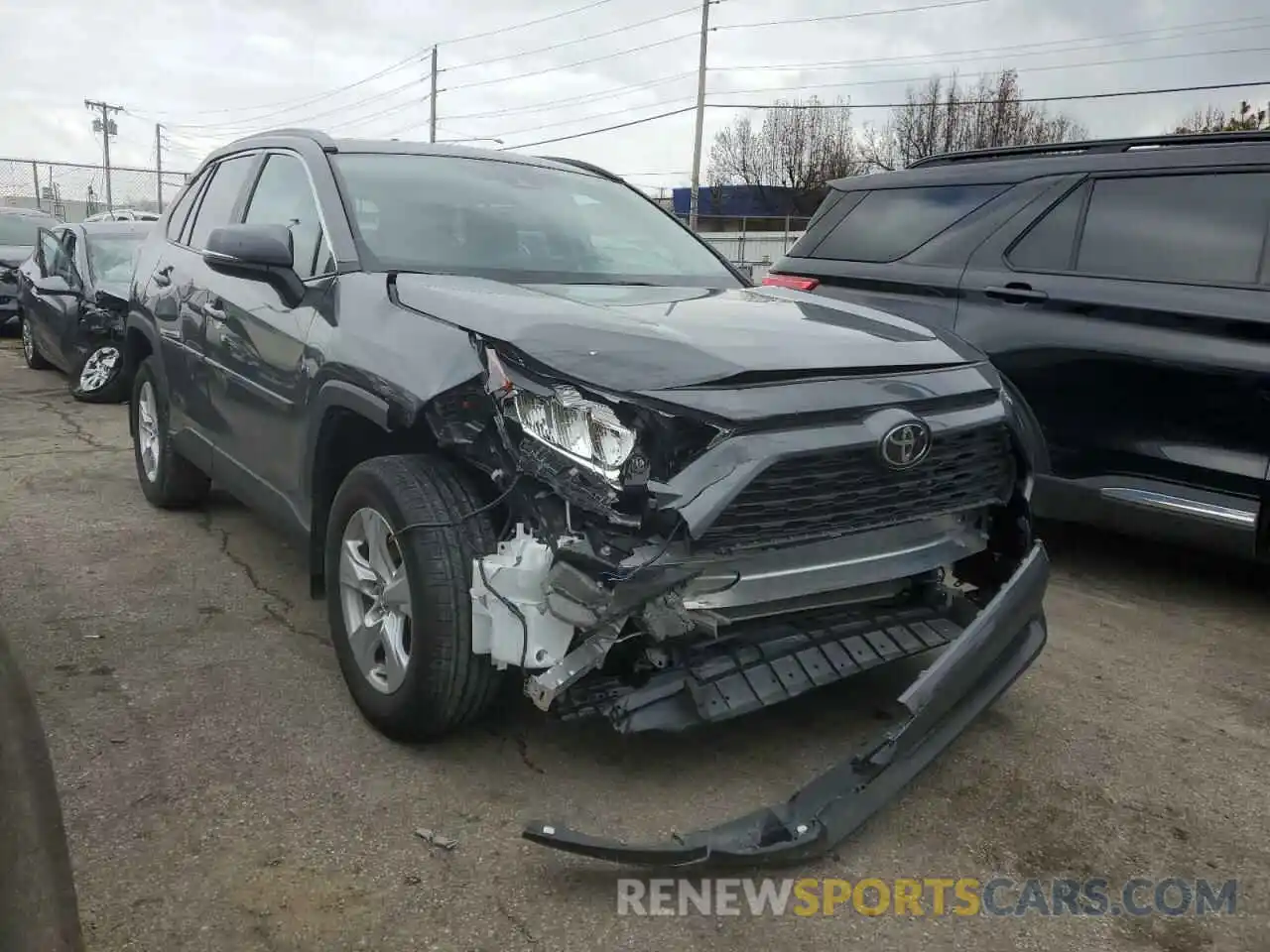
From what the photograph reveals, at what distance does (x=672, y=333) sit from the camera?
285cm

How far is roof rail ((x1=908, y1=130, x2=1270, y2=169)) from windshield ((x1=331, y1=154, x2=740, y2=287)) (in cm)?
189

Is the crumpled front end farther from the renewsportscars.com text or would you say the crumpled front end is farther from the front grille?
the renewsportscars.com text

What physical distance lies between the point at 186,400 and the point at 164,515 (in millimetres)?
985

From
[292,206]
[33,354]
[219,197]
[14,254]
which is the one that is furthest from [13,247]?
[292,206]

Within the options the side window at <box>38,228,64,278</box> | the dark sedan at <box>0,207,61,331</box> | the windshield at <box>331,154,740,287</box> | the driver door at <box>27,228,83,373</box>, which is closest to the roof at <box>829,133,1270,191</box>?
the windshield at <box>331,154,740,287</box>

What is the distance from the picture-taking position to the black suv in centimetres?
424

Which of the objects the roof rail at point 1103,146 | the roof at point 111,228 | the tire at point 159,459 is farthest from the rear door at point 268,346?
the roof at point 111,228

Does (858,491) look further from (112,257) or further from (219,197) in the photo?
(112,257)

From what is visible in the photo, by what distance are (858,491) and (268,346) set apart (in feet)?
6.94

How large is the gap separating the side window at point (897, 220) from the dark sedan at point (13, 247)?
9943 mm

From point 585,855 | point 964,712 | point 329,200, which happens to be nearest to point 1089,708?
point 964,712

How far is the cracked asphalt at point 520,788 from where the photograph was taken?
232 cm

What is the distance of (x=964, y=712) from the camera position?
282 centimetres

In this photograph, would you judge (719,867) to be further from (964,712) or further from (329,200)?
(329,200)
